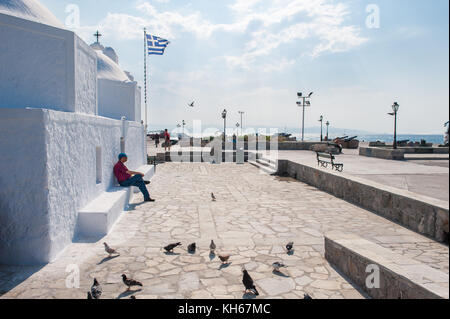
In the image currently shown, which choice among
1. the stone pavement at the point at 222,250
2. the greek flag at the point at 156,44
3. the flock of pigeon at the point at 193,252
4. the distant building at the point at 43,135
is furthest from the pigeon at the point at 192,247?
the greek flag at the point at 156,44

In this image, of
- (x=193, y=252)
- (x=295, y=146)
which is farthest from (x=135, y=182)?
(x=295, y=146)

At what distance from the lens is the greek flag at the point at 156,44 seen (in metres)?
16.8

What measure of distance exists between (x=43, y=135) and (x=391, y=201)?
22.2 feet

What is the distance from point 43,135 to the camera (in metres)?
4.83

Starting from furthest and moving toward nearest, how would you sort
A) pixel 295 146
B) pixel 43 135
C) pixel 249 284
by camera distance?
1. pixel 295 146
2. pixel 43 135
3. pixel 249 284

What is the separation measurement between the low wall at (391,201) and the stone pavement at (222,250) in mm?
259

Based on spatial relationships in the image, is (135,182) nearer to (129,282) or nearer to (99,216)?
(99,216)

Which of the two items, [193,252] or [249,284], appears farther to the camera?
[193,252]

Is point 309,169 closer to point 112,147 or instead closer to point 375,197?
point 375,197

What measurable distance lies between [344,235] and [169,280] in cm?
272

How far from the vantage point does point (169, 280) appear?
4.43 metres

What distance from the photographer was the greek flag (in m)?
16.8

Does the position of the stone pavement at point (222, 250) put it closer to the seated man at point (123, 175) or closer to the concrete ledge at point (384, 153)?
the seated man at point (123, 175)
